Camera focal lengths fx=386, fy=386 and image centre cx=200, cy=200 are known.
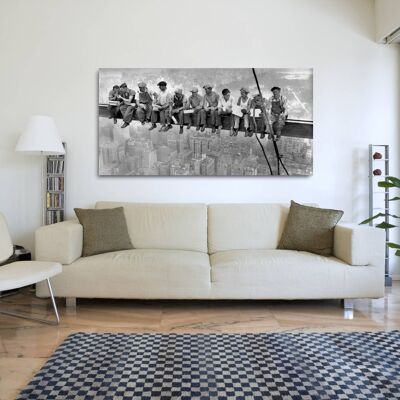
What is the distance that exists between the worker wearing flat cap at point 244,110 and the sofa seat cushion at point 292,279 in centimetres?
146

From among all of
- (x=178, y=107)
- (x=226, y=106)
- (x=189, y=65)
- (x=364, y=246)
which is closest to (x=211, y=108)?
(x=226, y=106)

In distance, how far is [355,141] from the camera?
3.81m

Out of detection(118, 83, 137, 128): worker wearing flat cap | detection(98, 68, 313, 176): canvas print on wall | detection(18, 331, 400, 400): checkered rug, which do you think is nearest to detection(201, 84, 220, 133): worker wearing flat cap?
detection(98, 68, 313, 176): canvas print on wall

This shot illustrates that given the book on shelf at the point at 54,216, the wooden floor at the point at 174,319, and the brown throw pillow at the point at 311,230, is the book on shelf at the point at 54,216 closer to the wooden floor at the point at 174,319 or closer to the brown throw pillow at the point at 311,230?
the wooden floor at the point at 174,319

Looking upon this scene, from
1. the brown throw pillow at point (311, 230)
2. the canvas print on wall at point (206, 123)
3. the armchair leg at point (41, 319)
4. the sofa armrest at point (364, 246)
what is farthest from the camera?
the canvas print on wall at point (206, 123)

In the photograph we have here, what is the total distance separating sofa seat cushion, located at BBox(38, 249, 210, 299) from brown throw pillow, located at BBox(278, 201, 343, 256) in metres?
0.80

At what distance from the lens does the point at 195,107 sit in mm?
3775

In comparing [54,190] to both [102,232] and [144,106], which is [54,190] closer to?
[102,232]

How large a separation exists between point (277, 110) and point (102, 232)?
202cm

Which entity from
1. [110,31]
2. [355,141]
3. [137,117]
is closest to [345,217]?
[355,141]

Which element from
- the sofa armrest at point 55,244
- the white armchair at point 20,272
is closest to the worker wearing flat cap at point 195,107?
the sofa armrest at point 55,244

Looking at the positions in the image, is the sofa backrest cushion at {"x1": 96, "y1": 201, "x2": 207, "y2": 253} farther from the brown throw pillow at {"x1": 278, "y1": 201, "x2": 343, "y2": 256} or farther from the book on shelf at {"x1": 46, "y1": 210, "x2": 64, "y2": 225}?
the brown throw pillow at {"x1": 278, "y1": 201, "x2": 343, "y2": 256}

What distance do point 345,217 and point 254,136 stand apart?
1208mm

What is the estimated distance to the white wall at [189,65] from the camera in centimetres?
376
